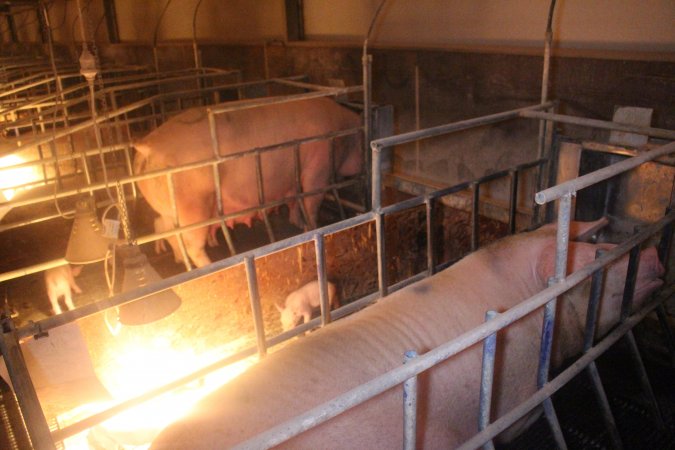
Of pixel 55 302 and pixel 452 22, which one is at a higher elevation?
pixel 452 22

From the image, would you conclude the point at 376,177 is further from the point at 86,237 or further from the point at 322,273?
the point at 86,237

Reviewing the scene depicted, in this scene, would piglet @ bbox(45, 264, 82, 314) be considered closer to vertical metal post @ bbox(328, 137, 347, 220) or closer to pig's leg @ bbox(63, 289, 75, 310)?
pig's leg @ bbox(63, 289, 75, 310)

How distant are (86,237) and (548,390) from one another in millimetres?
2842

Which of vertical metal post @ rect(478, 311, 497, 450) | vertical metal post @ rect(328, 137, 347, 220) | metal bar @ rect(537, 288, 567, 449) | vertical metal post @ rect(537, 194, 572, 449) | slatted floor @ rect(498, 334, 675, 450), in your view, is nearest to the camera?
vertical metal post @ rect(478, 311, 497, 450)

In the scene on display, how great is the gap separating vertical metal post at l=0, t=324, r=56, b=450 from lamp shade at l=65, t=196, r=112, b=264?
1694 mm

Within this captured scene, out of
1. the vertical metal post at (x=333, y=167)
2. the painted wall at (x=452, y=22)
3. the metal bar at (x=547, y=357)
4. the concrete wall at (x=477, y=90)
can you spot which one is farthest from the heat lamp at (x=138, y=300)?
the concrete wall at (x=477, y=90)

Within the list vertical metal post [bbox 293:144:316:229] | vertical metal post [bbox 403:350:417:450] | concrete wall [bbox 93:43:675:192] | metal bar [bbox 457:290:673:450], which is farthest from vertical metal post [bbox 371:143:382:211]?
concrete wall [bbox 93:43:675:192]

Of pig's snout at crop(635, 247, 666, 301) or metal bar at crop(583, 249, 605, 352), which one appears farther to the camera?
pig's snout at crop(635, 247, 666, 301)

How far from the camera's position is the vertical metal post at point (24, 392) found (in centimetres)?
189

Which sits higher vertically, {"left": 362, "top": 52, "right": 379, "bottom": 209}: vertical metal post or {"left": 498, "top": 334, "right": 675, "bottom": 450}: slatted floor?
{"left": 362, "top": 52, "right": 379, "bottom": 209}: vertical metal post

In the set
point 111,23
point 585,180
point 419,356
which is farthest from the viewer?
point 111,23

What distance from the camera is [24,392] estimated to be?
76.1 inches

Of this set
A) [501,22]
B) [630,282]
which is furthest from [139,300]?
[501,22]

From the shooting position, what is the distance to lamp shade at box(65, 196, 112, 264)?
3.56m
